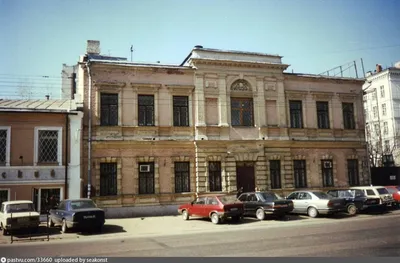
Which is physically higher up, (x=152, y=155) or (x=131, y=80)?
(x=131, y=80)

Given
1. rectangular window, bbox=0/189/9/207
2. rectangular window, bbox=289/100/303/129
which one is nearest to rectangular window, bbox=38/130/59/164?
rectangular window, bbox=0/189/9/207

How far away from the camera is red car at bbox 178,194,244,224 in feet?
53.9

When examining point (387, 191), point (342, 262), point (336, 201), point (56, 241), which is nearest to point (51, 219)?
point (56, 241)

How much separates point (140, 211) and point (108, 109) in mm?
6843

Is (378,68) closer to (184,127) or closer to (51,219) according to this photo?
(184,127)

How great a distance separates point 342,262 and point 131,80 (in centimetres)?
1713

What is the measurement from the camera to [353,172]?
25.8m

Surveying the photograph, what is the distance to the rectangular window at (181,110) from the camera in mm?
22297

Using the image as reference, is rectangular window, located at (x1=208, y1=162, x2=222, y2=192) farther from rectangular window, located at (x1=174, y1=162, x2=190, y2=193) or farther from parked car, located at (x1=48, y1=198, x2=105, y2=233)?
parked car, located at (x1=48, y1=198, x2=105, y2=233)

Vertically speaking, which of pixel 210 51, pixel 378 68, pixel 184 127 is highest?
pixel 378 68

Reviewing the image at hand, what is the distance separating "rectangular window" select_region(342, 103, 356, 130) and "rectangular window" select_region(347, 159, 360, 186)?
2.74 metres

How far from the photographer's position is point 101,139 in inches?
805

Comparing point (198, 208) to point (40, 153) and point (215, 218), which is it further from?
point (40, 153)

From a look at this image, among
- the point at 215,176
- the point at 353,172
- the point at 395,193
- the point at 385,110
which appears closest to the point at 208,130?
the point at 215,176
